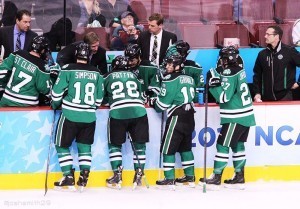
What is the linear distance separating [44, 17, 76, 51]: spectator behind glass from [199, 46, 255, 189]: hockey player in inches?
70.8

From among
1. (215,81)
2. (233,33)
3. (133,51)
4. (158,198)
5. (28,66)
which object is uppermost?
(233,33)

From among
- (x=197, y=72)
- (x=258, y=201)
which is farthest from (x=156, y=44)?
(x=258, y=201)

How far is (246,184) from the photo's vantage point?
8.53 metres

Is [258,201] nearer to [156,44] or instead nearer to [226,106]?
[226,106]

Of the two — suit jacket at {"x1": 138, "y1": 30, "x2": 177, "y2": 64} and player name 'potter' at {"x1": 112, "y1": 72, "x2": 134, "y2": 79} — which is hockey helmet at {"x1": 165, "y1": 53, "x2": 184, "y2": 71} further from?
suit jacket at {"x1": 138, "y1": 30, "x2": 177, "y2": 64}

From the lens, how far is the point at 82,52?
8.10 m

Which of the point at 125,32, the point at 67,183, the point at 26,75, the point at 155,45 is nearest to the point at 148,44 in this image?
the point at 155,45

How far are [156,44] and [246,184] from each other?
5.23ft

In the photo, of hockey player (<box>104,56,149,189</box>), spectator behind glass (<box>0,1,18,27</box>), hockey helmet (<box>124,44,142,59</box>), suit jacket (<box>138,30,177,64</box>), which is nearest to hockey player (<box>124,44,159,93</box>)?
hockey helmet (<box>124,44,142,59</box>)

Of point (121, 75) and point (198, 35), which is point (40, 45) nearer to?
point (121, 75)

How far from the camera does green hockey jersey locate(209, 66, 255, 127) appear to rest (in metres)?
8.19

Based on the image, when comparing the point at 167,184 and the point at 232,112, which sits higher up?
the point at 232,112

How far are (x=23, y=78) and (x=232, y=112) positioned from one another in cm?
188

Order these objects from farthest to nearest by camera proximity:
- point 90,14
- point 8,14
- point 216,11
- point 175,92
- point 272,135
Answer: point 216,11 → point 90,14 → point 8,14 → point 272,135 → point 175,92
